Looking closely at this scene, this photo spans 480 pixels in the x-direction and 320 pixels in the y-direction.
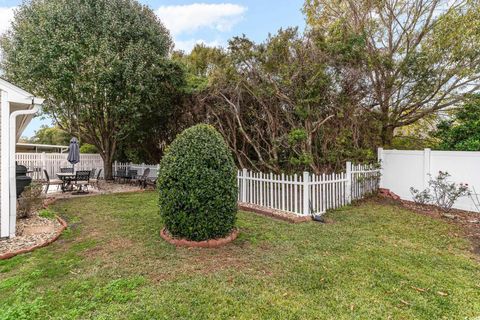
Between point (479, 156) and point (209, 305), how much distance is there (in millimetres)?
7976

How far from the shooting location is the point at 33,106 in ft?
18.7

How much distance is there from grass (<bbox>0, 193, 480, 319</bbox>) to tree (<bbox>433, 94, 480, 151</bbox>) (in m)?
3.40

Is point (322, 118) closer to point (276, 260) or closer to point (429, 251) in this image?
point (429, 251)

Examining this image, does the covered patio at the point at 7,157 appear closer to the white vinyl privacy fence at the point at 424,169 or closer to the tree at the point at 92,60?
the tree at the point at 92,60

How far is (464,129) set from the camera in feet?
26.7

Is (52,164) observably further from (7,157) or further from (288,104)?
(288,104)

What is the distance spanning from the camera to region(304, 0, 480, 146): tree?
8.38 meters

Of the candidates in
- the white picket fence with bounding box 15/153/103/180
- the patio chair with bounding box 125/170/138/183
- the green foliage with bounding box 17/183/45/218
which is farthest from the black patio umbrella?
the green foliage with bounding box 17/183/45/218

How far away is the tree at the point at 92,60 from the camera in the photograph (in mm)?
10203

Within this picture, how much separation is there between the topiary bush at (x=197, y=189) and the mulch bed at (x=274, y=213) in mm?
1999

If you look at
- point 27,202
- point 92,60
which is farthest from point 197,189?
point 92,60

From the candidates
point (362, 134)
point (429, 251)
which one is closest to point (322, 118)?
point (362, 134)

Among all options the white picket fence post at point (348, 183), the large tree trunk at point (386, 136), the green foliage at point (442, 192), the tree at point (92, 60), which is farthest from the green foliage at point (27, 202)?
the large tree trunk at point (386, 136)

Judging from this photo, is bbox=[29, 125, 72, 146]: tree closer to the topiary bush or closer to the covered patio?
the covered patio
